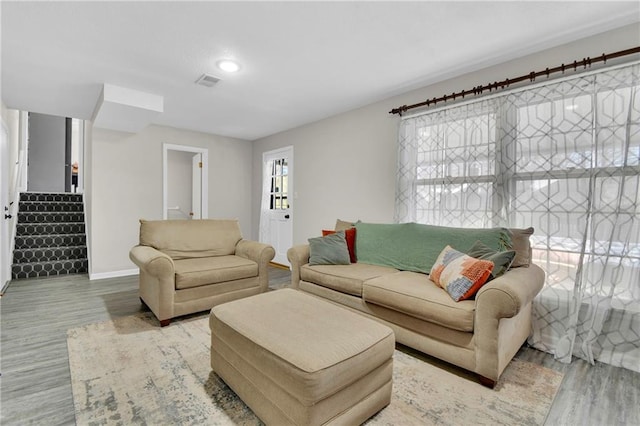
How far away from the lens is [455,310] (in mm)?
1880

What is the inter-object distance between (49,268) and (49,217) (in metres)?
1.26

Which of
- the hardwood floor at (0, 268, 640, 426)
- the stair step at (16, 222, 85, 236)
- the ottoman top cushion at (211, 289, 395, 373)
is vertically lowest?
the hardwood floor at (0, 268, 640, 426)

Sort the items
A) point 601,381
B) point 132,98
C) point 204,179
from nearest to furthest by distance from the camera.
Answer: point 601,381, point 132,98, point 204,179

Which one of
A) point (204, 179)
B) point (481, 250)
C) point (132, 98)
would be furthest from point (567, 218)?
point (204, 179)

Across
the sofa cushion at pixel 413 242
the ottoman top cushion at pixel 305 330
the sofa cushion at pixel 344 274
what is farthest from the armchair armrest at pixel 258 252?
the ottoman top cushion at pixel 305 330

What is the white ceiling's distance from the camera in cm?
197

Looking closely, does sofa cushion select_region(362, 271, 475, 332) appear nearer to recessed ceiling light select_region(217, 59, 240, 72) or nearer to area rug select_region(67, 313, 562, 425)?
area rug select_region(67, 313, 562, 425)

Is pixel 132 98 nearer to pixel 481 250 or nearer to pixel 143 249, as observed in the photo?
pixel 143 249

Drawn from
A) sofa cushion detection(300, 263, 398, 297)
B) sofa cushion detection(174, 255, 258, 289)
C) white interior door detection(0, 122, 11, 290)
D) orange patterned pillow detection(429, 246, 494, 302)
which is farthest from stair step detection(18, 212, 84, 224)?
orange patterned pillow detection(429, 246, 494, 302)

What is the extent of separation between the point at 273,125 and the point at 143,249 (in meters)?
2.80

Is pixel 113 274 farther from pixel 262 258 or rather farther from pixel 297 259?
pixel 297 259

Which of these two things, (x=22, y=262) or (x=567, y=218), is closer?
(x=567, y=218)

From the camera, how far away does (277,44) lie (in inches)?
93.4

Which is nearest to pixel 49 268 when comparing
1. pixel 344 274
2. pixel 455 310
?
pixel 344 274
